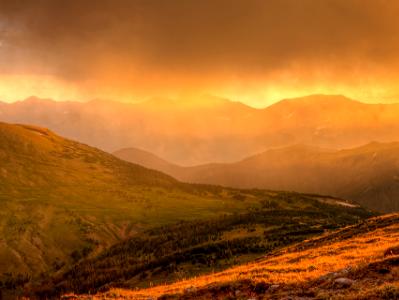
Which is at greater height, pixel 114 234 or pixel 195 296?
pixel 195 296

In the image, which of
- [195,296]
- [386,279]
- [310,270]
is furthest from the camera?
[310,270]

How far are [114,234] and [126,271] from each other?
81.0 metres

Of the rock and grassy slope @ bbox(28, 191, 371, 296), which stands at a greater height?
the rock

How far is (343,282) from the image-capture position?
22.7 metres

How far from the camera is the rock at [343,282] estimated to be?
881 inches

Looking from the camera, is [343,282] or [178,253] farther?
[178,253]

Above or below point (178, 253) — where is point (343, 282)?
above

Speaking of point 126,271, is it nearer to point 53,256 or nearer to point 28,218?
point 53,256

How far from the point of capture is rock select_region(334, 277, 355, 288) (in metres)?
22.4

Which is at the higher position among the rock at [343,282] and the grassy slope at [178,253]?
the rock at [343,282]

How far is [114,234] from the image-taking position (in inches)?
7825

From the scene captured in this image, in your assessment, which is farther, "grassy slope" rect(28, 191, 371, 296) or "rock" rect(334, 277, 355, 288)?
"grassy slope" rect(28, 191, 371, 296)

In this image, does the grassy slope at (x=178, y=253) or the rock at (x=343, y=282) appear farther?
the grassy slope at (x=178, y=253)

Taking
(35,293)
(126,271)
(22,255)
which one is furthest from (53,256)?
(126,271)
